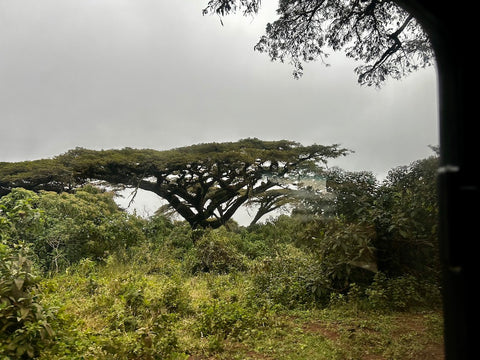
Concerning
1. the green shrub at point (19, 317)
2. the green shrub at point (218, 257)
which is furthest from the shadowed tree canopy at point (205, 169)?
the green shrub at point (19, 317)

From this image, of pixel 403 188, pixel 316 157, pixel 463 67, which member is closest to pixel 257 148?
pixel 316 157

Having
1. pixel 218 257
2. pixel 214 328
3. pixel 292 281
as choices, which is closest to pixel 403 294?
pixel 292 281

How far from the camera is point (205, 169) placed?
47.7ft

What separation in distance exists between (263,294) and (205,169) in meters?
9.98

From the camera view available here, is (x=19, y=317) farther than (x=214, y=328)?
No

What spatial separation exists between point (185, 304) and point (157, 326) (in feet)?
3.92

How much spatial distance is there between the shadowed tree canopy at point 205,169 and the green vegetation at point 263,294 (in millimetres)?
5933

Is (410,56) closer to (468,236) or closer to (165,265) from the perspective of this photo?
(468,236)

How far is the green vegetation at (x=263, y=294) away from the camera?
2.79 m

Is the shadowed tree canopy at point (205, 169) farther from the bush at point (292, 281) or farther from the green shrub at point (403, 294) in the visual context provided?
the green shrub at point (403, 294)

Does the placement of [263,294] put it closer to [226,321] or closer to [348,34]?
[226,321]

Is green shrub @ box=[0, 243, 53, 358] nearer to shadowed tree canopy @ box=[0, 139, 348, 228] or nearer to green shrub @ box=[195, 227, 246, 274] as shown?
green shrub @ box=[195, 227, 246, 274]

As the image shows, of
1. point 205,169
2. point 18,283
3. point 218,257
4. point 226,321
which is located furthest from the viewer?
point 205,169

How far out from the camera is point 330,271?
5027 millimetres
